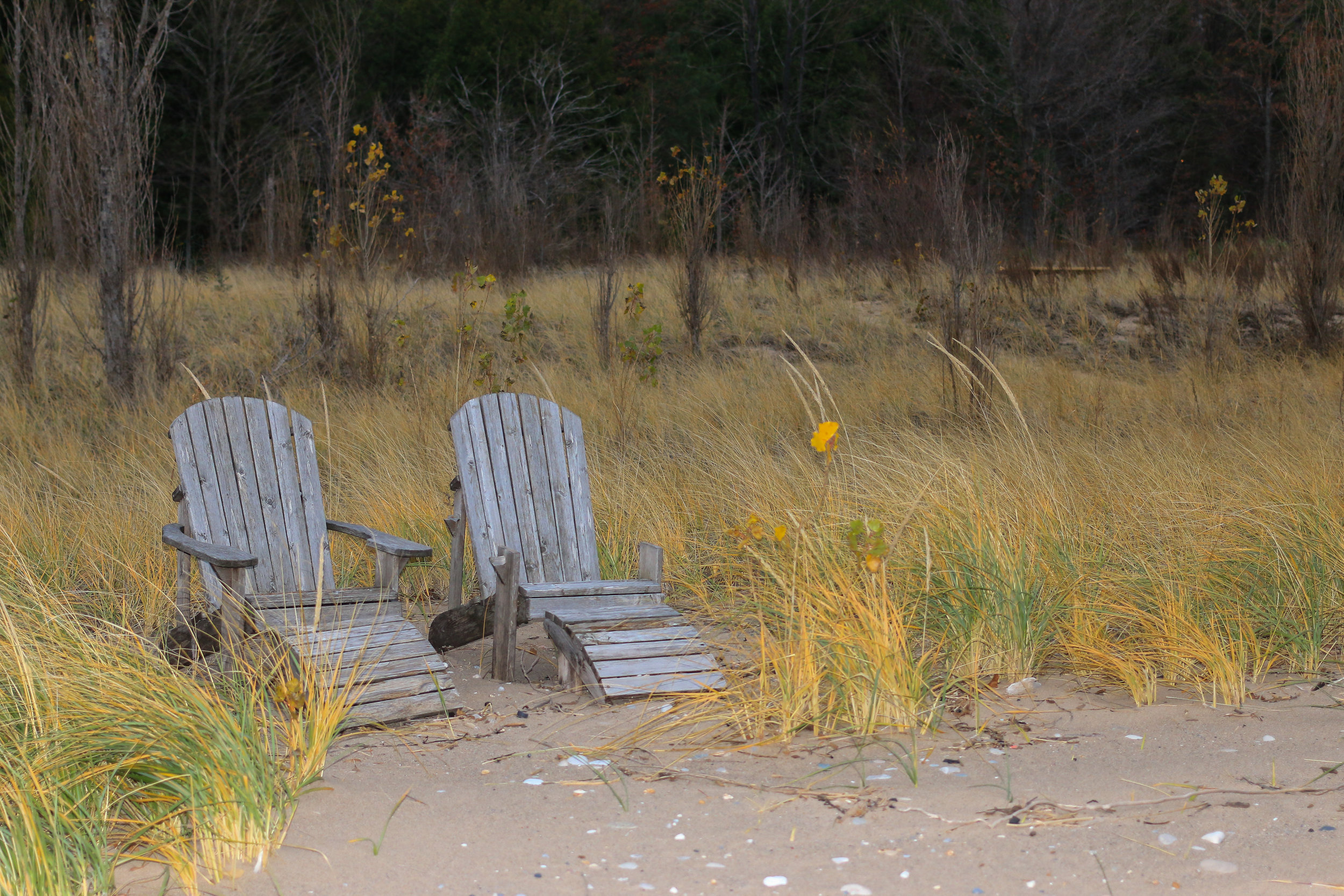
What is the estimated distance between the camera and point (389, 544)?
129 inches

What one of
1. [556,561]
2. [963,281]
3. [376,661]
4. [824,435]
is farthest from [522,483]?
[963,281]

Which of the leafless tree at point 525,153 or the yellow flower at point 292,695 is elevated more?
the leafless tree at point 525,153

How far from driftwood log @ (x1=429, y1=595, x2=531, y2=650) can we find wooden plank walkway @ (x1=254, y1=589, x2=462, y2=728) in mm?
153

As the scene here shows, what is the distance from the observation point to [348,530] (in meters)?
3.45

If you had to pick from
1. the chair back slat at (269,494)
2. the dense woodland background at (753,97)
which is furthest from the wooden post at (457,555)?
the dense woodland background at (753,97)

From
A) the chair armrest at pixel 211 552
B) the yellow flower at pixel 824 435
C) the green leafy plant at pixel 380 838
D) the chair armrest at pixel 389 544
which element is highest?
the yellow flower at pixel 824 435

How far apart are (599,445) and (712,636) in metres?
2.21

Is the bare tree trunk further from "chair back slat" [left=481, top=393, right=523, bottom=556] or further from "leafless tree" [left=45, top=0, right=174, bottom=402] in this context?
"chair back slat" [left=481, top=393, right=523, bottom=556]

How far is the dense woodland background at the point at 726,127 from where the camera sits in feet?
34.8

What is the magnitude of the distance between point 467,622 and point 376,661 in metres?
0.53

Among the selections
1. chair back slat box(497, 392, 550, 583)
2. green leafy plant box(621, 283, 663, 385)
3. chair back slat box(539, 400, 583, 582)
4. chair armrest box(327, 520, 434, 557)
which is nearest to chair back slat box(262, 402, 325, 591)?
chair armrest box(327, 520, 434, 557)

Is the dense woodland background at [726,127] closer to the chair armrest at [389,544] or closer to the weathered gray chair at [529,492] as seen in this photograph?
the weathered gray chair at [529,492]

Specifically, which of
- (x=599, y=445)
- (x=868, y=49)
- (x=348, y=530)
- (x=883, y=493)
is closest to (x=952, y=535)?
(x=883, y=493)

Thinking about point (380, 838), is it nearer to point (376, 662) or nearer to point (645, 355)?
point (376, 662)
